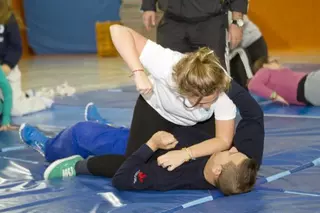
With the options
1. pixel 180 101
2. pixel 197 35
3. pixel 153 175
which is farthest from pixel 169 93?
pixel 197 35

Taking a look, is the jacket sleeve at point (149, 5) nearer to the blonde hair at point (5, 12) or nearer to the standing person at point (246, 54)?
the blonde hair at point (5, 12)

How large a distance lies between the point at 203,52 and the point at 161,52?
0.83 feet

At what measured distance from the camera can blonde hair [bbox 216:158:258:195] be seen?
236cm

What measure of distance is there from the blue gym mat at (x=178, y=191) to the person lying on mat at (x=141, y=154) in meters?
0.05

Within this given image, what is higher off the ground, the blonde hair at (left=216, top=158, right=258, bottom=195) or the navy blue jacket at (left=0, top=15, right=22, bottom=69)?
the navy blue jacket at (left=0, top=15, right=22, bottom=69)

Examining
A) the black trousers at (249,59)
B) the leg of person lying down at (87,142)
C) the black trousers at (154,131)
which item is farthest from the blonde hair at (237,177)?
the black trousers at (249,59)

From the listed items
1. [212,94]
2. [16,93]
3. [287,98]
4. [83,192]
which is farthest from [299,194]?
[16,93]

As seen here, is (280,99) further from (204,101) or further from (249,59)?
(204,101)

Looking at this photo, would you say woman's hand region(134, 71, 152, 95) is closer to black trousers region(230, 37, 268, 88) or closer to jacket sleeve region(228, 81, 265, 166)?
jacket sleeve region(228, 81, 265, 166)

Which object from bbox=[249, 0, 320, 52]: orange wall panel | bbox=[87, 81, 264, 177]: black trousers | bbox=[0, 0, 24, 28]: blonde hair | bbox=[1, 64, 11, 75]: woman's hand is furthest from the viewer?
bbox=[249, 0, 320, 52]: orange wall panel

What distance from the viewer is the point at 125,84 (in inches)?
254

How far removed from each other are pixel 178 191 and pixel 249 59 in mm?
3320

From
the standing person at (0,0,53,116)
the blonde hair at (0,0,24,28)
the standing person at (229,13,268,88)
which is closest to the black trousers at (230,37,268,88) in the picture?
the standing person at (229,13,268,88)

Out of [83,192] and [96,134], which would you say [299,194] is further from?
[96,134]
